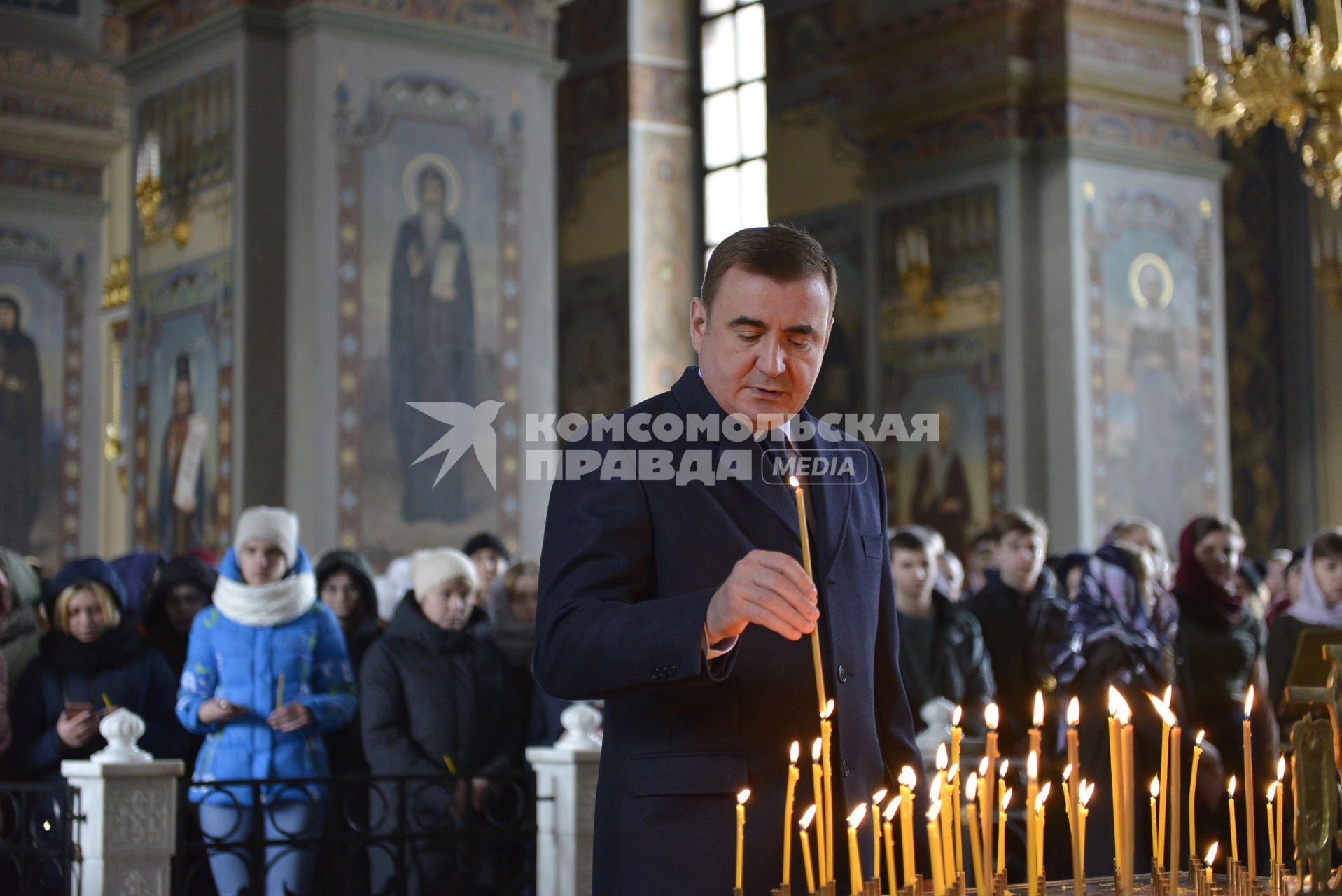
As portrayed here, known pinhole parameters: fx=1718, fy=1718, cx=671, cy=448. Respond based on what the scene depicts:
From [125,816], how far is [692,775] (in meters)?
3.29

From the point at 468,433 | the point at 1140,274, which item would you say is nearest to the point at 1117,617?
the point at 468,433

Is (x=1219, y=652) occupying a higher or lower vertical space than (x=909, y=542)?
lower

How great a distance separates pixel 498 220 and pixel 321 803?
573 cm

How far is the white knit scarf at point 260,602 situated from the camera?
6.00m

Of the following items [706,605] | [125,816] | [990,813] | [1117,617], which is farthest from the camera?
[1117,617]

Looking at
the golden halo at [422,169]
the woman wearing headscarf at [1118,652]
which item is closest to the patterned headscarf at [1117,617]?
the woman wearing headscarf at [1118,652]

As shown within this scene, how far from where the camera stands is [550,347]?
36.4ft

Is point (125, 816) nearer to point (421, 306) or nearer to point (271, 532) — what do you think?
point (271, 532)

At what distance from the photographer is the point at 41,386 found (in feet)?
51.1

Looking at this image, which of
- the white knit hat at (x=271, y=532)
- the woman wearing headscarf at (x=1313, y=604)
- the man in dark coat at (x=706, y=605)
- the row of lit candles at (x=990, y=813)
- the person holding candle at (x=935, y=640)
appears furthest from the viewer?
the person holding candle at (x=935, y=640)

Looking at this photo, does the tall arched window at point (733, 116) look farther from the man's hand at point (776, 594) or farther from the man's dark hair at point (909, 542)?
the man's hand at point (776, 594)

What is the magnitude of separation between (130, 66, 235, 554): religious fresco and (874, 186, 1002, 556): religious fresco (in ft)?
19.5

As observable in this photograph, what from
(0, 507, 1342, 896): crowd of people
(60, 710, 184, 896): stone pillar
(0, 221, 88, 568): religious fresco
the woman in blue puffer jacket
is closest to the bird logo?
(0, 507, 1342, 896): crowd of people

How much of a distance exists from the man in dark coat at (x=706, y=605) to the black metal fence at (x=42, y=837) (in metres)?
3.08
